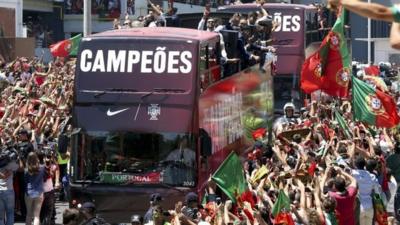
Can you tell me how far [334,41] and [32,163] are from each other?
26.4 ft

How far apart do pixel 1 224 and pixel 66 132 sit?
151cm

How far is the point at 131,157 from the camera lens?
625 inches

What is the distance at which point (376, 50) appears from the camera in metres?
59.2

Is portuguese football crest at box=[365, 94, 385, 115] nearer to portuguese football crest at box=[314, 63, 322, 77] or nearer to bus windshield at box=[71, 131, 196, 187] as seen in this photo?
portuguese football crest at box=[314, 63, 322, 77]

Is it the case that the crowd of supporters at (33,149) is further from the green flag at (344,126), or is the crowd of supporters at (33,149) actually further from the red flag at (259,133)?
the green flag at (344,126)

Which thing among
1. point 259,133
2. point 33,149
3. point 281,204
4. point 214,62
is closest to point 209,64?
point 214,62

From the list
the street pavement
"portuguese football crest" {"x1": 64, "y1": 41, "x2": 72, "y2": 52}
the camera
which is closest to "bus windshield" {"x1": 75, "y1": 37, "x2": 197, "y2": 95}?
the camera

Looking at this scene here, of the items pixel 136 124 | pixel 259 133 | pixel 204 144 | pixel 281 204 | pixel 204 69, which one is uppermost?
pixel 204 69

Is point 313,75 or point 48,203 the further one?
point 313,75

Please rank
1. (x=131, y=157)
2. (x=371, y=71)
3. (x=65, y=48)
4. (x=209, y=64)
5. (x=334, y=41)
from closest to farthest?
(x=131, y=157) < (x=209, y=64) < (x=334, y=41) < (x=65, y=48) < (x=371, y=71)

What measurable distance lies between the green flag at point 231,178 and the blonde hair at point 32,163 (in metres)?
3.30

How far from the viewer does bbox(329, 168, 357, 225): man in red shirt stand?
1299 cm

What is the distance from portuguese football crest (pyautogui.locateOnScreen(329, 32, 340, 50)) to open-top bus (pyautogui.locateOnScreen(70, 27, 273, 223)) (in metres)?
6.68

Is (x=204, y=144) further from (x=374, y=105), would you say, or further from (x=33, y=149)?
(x=374, y=105)
